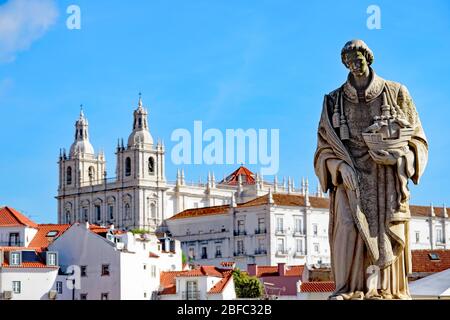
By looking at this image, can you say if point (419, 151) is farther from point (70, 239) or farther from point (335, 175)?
point (70, 239)

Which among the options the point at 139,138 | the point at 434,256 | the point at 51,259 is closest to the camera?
the point at 434,256

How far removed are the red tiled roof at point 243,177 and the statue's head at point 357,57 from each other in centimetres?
16213

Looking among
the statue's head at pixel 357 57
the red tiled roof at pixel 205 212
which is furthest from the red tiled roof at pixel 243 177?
the statue's head at pixel 357 57

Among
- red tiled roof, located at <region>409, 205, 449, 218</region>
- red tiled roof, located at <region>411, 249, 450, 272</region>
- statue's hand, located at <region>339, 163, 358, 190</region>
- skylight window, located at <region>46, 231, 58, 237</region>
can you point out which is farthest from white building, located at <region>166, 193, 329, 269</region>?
statue's hand, located at <region>339, 163, 358, 190</region>

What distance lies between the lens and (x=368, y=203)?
7512 millimetres

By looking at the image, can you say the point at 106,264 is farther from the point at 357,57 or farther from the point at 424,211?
the point at 424,211

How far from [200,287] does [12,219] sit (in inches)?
795

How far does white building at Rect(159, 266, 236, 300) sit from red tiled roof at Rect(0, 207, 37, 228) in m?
15.1

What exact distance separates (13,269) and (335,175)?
63710 mm

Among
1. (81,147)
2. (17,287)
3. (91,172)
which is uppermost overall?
(81,147)

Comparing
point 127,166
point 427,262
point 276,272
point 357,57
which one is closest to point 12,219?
point 276,272

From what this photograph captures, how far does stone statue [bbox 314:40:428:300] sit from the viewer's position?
746 cm
